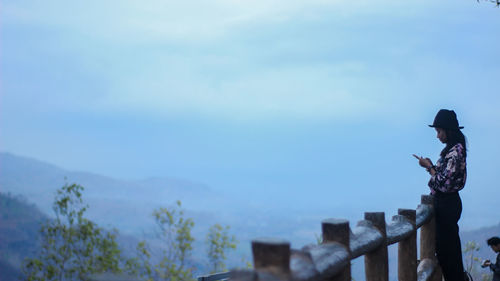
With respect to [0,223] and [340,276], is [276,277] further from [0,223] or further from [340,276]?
[0,223]

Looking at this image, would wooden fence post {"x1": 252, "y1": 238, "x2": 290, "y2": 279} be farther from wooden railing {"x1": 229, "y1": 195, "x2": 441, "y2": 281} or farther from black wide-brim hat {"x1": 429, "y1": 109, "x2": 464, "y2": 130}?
black wide-brim hat {"x1": 429, "y1": 109, "x2": 464, "y2": 130}

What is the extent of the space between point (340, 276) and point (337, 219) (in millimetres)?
269

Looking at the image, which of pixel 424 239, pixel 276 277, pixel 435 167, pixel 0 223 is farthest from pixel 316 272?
pixel 0 223

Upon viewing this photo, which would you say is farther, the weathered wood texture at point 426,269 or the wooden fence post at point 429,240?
the wooden fence post at point 429,240

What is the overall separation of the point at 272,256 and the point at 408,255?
323cm

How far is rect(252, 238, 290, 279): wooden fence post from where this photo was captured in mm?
2051

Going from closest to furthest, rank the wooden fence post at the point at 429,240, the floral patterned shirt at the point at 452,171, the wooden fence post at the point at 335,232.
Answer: the wooden fence post at the point at 335,232 → the floral patterned shirt at the point at 452,171 → the wooden fence post at the point at 429,240

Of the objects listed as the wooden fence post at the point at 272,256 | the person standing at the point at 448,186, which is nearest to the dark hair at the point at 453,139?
the person standing at the point at 448,186

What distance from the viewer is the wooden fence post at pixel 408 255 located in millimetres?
4953

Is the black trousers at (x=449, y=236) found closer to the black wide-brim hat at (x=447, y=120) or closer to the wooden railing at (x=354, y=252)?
the wooden railing at (x=354, y=252)

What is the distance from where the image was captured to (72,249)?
42.6ft

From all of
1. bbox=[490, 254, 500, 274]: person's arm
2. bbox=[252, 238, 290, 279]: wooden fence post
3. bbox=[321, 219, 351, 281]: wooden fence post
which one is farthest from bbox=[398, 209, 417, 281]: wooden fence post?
bbox=[252, 238, 290, 279]: wooden fence post

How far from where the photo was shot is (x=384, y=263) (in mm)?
3994

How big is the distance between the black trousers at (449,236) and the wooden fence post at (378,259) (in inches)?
65.5
